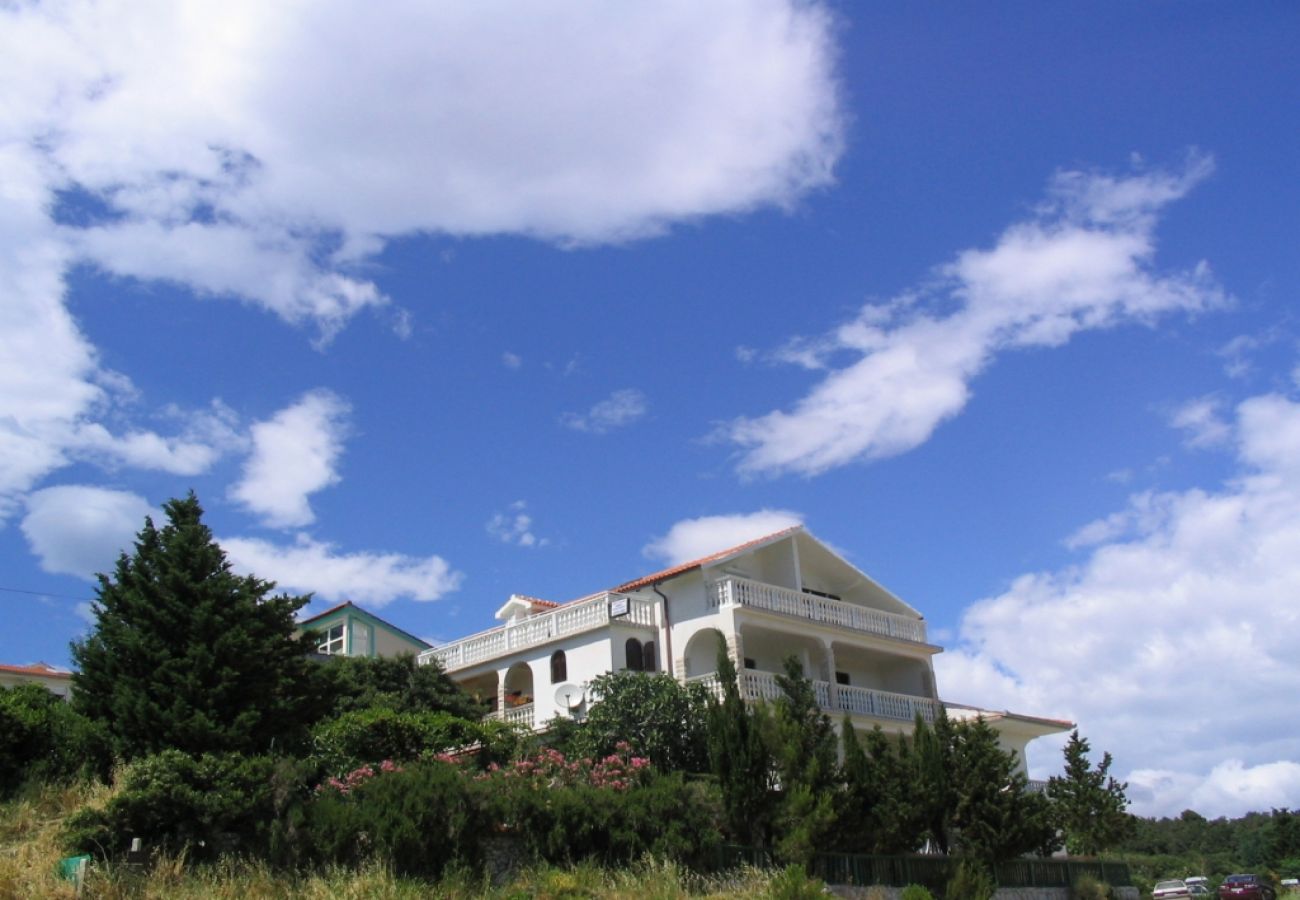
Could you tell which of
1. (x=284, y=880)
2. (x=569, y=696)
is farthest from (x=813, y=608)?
(x=284, y=880)

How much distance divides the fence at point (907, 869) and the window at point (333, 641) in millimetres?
20465

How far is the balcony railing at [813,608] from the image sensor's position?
29.4 meters

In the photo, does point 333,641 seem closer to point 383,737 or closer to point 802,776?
point 383,737

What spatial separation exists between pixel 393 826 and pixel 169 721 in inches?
192

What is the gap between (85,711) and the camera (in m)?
19.9

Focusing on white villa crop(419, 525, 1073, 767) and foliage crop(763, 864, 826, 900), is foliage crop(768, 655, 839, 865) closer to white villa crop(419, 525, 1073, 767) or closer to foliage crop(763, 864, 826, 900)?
foliage crop(763, 864, 826, 900)

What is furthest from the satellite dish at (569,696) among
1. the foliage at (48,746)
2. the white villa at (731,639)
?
the foliage at (48,746)

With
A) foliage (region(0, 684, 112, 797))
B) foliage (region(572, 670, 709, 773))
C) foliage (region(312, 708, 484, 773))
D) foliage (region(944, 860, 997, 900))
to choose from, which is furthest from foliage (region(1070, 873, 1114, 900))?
foliage (region(0, 684, 112, 797))

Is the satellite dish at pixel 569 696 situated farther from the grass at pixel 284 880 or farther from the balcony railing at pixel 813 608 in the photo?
the grass at pixel 284 880

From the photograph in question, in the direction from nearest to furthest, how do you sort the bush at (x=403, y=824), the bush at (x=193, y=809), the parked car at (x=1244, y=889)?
the bush at (x=193, y=809) → the bush at (x=403, y=824) → the parked car at (x=1244, y=889)

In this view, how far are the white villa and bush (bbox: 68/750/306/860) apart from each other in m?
11.4

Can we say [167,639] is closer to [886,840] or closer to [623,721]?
[623,721]

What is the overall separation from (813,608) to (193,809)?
18676 millimetres

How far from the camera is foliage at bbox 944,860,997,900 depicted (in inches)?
884
